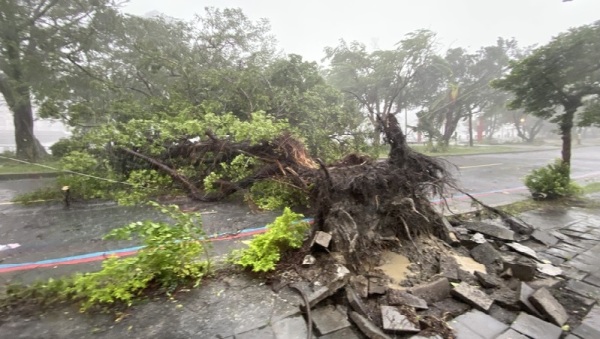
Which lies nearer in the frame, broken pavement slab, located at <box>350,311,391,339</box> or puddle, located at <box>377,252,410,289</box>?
broken pavement slab, located at <box>350,311,391,339</box>

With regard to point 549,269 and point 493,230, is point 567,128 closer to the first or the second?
point 493,230

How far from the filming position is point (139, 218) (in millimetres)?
5398

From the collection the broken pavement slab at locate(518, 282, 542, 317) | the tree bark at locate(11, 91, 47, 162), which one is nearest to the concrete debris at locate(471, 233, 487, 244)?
the broken pavement slab at locate(518, 282, 542, 317)

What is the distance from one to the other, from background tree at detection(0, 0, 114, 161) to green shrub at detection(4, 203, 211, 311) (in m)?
13.0

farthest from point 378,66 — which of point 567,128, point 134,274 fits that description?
point 134,274

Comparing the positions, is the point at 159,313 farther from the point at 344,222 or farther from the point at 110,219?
the point at 110,219

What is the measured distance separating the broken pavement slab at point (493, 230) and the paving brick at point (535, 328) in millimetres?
1982

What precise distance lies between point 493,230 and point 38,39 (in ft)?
59.1

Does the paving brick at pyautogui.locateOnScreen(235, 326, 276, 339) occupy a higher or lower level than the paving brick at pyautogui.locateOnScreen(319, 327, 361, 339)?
higher

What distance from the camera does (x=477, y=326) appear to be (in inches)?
103

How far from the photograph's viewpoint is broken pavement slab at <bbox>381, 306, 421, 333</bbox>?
2.43 metres

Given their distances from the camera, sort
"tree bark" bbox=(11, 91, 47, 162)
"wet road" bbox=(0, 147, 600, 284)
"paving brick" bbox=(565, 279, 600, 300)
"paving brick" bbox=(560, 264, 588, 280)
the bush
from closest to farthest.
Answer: "paving brick" bbox=(565, 279, 600, 300)
"paving brick" bbox=(560, 264, 588, 280)
"wet road" bbox=(0, 147, 600, 284)
the bush
"tree bark" bbox=(11, 91, 47, 162)

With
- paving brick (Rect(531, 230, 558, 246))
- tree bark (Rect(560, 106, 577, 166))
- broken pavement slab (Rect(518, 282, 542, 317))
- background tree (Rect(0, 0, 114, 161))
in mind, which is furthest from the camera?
background tree (Rect(0, 0, 114, 161))

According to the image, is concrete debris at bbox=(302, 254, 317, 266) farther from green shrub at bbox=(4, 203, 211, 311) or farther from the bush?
the bush
